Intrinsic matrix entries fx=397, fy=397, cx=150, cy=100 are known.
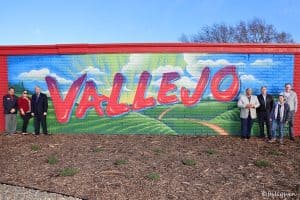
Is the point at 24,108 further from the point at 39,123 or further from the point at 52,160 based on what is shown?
the point at 52,160

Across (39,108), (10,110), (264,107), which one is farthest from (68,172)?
(264,107)

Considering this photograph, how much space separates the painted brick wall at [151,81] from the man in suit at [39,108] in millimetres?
350

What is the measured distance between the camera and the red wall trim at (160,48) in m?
13.0

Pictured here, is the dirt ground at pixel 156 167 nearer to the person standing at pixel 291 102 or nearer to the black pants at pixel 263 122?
the person standing at pixel 291 102

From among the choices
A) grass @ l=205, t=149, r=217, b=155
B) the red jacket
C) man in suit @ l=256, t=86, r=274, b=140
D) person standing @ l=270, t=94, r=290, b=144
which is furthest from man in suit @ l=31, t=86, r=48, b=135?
person standing @ l=270, t=94, r=290, b=144

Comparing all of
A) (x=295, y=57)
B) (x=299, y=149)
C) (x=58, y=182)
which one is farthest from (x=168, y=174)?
(x=295, y=57)

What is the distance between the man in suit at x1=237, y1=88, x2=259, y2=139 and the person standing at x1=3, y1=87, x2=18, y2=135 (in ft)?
24.4

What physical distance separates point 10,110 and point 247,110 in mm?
7796

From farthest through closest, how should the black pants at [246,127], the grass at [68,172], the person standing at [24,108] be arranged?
the person standing at [24,108] → the black pants at [246,127] → the grass at [68,172]

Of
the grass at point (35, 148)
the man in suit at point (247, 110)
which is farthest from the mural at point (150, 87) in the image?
the grass at point (35, 148)

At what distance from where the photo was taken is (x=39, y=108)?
13.1m

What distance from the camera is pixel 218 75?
1311cm

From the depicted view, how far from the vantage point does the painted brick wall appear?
13.1m

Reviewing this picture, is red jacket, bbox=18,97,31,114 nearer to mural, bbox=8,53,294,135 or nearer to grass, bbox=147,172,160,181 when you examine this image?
mural, bbox=8,53,294,135
